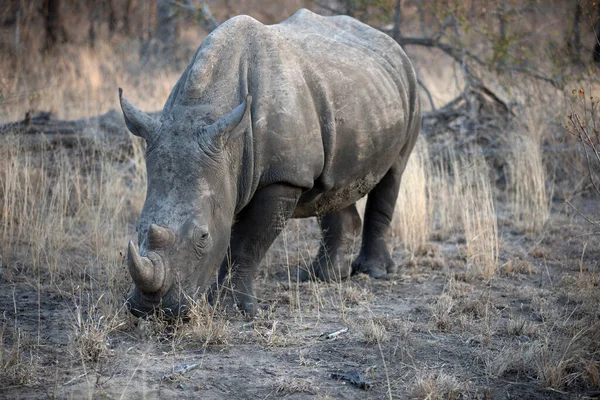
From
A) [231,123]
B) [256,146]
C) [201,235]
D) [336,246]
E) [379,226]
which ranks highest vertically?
[231,123]

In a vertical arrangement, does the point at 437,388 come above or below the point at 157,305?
below

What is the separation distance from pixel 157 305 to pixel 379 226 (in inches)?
113

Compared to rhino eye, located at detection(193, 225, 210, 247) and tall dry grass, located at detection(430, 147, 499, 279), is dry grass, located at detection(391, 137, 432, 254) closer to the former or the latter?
tall dry grass, located at detection(430, 147, 499, 279)

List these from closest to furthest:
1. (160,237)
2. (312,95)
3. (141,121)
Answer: (160,237) < (141,121) < (312,95)

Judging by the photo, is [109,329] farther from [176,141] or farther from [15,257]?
[15,257]

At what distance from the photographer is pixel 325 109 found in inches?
215

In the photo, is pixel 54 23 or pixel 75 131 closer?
pixel 75 131

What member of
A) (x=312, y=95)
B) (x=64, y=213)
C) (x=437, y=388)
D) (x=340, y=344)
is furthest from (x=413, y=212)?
(x=437, y=388)

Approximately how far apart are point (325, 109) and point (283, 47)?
1.73 ft

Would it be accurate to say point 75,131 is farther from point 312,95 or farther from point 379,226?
point 312,95

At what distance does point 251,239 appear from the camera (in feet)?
17.1

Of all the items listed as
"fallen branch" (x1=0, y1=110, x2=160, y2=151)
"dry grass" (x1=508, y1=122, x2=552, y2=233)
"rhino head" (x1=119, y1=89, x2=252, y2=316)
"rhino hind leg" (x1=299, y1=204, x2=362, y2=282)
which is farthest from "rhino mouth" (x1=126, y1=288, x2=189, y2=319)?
"dry grass" (x1=508, y1=122, x2=552, y2=233)

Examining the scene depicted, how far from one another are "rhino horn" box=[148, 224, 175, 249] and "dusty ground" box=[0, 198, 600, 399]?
0.51m

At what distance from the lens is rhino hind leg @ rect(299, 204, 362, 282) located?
650 cm
